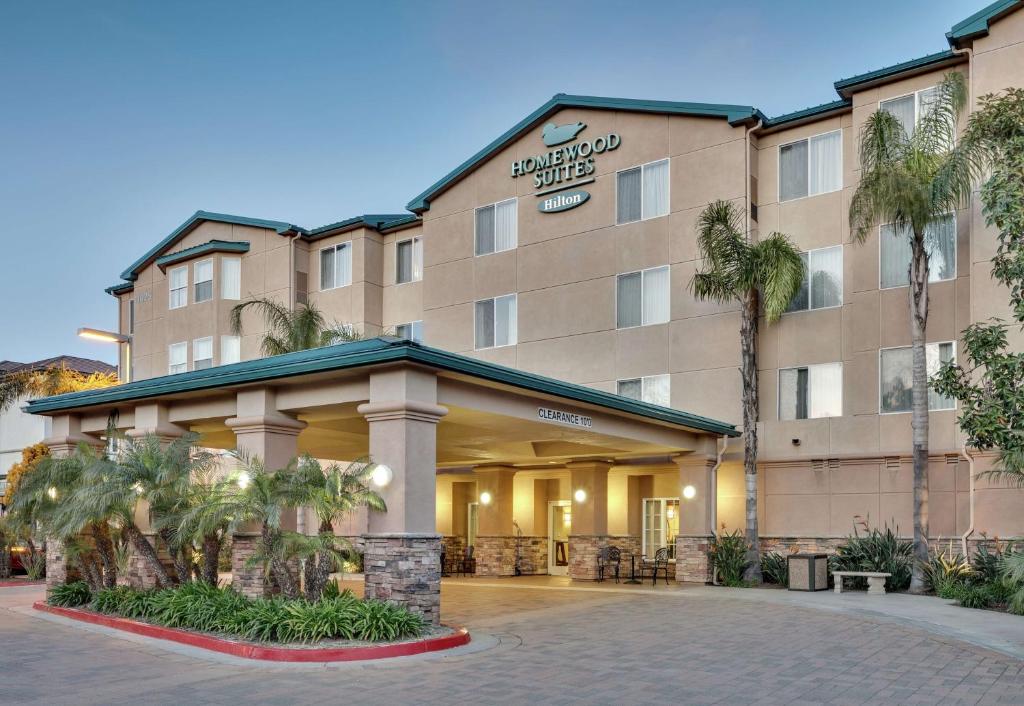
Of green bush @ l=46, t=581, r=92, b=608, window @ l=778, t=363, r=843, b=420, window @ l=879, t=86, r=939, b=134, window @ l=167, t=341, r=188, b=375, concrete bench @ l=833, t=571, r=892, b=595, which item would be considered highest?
window @ l=879, t=86, r=939, b=134

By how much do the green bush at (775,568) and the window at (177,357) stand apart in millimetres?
23160

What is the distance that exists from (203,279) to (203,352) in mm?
2829

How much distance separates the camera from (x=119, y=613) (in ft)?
55.8

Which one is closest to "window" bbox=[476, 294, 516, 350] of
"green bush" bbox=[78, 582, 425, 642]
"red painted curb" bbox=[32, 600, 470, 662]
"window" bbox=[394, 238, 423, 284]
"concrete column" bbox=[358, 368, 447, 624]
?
"window" bbox=[394, 238, 423, 284]

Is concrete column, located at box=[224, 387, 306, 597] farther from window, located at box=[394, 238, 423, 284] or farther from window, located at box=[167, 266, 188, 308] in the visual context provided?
window, located at box=[167, 266, 188, 308]

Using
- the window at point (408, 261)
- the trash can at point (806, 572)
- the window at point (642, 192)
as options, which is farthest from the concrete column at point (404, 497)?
the window at point (408, 261)

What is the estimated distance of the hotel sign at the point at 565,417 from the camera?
722 inches

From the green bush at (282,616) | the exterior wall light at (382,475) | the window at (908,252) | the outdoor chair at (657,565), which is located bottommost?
the outdoor chair at (657,565)

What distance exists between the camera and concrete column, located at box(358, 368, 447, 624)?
1466 centimetres

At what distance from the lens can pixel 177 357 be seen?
124 feet

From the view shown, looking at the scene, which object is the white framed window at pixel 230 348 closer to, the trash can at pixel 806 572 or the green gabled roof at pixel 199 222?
the green gabled roof at pixel 199 222

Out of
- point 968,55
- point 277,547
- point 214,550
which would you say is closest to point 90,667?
point 277,547

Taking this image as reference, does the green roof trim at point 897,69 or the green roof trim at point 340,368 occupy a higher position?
the green roof trim at point 897,69

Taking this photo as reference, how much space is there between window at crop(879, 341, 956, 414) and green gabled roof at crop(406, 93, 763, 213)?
7.36 metres
